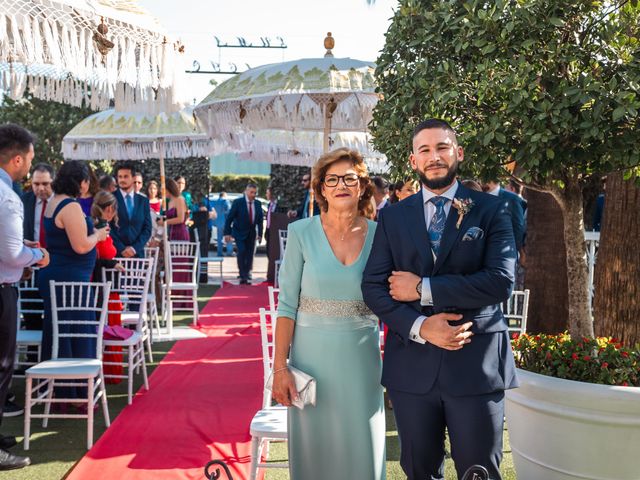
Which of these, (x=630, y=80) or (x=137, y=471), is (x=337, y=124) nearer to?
(x=137, y=471)

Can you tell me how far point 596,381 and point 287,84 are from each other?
4.39 meters

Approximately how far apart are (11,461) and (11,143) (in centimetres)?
197

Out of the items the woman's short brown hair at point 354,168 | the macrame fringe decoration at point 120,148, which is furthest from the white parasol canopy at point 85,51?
the macrame fringe decoration at point 120,148

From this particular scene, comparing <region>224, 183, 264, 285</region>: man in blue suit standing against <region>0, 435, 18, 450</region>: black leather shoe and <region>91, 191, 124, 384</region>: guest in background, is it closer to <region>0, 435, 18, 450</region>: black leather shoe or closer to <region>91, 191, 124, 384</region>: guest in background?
<region>91, 191, 124, 384</region>: guest in background

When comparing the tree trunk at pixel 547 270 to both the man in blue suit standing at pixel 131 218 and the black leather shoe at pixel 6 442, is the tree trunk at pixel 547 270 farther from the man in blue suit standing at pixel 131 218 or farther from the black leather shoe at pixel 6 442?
the black leather shoe at pixel 6 442

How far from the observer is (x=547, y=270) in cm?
678

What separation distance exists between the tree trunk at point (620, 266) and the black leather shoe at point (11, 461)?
364cm

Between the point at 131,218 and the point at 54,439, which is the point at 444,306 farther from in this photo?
the point at 131,218

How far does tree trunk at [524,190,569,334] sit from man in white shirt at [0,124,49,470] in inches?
174

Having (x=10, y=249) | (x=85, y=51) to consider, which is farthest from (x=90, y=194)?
(x=10, y=249)

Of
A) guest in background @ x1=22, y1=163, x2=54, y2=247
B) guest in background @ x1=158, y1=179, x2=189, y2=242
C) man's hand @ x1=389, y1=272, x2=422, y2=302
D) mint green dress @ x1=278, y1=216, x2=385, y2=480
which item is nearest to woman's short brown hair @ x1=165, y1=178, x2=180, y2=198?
guest in background @ x1=158, y1=179, x2=189, y2=242

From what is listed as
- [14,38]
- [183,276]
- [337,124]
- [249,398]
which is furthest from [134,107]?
[183,276]

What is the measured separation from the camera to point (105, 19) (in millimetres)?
4824

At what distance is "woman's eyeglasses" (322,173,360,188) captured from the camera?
3092mm
